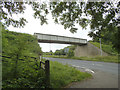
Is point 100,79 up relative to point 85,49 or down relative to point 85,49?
down

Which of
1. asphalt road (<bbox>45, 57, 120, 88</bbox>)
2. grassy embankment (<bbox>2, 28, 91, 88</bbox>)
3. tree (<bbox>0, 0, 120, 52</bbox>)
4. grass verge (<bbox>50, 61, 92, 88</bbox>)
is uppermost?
tree (<bbox>0, 0, 120, 52</bbox>)

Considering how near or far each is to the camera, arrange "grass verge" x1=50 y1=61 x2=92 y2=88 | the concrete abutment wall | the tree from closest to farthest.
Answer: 1. the tree
2. "grass verge" x1=50 y1=61 x2=92 y2=88
3. the concrete abutment wall

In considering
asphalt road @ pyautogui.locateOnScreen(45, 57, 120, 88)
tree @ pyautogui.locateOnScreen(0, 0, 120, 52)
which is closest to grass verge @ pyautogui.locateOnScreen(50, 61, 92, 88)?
asphalt road @ pyautogui.locateOnScreen(45, 57, 120, 88)

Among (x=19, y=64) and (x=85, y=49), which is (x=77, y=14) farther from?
(x=85, y=49)

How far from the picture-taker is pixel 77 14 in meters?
2.06

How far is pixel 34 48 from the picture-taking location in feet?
8.60

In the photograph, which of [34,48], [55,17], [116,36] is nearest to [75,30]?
[55,17]

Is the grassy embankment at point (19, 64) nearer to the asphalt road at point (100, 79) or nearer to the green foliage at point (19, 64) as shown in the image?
the green foliage at point (19, 64)

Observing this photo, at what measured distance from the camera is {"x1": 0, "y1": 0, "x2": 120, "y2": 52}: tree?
1.68 metres

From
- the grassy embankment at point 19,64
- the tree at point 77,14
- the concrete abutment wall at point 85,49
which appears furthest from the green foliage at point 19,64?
the concrete abutment wall at point 85,49

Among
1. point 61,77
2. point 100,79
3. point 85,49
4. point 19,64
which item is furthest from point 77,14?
point 85,49

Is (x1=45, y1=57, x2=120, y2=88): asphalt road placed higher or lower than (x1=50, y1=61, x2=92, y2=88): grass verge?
lower

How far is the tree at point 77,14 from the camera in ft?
5.51

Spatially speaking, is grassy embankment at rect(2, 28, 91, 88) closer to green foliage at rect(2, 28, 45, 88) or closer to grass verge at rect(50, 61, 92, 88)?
green foliage at rect(2, 28, 45, 88)
